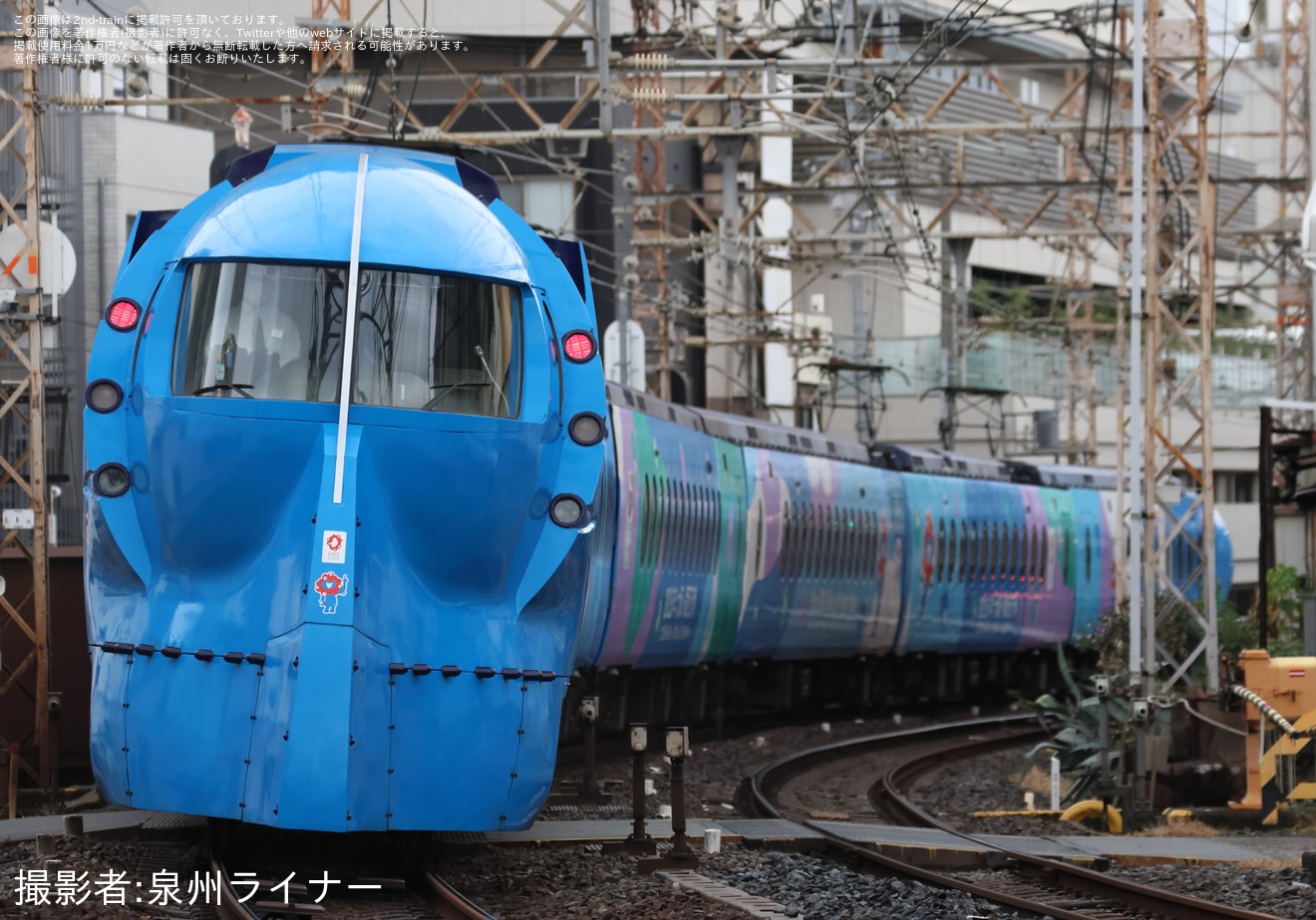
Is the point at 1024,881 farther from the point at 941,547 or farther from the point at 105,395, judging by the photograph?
the point at 941,547

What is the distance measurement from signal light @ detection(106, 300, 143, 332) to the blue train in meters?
0.02

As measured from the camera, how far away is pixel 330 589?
8930 mm

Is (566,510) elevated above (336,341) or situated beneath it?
situated beneath

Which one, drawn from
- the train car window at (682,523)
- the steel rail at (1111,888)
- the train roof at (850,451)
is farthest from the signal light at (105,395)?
the train car window at (682,523)

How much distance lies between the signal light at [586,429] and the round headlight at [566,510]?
0.29 m

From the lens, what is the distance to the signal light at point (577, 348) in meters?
10.1

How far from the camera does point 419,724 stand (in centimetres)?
901

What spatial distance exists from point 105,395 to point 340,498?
1337 mm

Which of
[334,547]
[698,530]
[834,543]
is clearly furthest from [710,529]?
[334,547]

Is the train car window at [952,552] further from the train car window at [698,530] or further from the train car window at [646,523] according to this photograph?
the train car window at [646,523]

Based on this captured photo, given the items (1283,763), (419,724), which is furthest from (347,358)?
(1283,763)

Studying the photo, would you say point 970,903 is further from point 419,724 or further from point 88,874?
point 88,874

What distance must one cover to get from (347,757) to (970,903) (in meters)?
3.08

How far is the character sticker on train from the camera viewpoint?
29.1ft
